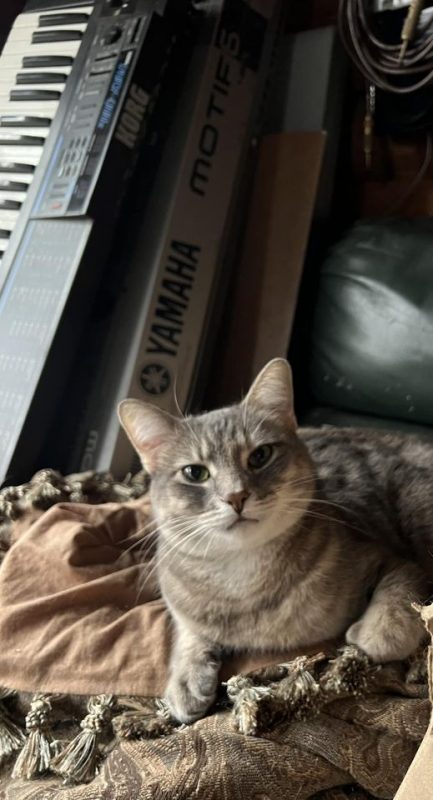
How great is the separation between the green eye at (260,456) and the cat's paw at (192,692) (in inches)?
11.8

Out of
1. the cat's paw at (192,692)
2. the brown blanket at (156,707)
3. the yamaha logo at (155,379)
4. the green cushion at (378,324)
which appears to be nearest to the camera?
the brown blanket at (156,707)

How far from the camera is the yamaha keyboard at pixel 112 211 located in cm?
159

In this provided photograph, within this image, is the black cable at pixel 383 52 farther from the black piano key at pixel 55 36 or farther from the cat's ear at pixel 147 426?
the cat's ear at pixel 147 426

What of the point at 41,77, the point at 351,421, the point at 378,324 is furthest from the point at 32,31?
the point at 351,421

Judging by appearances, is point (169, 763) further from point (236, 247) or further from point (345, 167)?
point (345, 167)

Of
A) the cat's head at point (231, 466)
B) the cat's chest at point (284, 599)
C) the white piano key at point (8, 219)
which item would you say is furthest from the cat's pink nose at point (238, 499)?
the white piano key at point (8, 219)

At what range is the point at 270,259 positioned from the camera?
1.87 m

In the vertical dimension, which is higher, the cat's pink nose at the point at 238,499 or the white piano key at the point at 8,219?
the white piano key at the point at 8,219

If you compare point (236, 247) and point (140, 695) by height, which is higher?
point (236, 247)

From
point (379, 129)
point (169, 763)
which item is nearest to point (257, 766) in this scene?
point (169, 763)

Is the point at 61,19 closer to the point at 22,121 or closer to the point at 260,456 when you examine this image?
the point at 22,121

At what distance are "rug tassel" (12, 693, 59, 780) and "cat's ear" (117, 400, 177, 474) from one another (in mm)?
392

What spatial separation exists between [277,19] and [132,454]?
127 cm

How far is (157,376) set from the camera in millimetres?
1691
